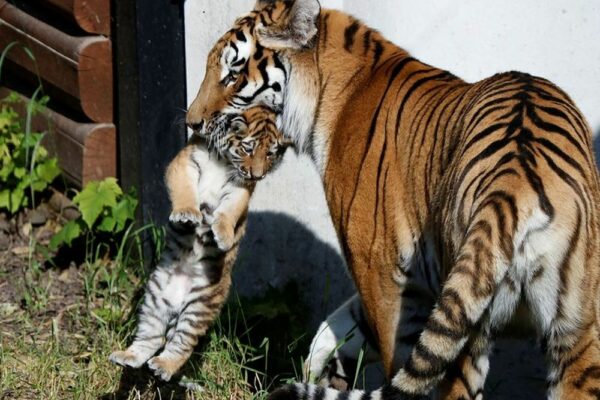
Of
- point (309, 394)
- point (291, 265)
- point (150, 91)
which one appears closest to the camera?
point (309, 394)

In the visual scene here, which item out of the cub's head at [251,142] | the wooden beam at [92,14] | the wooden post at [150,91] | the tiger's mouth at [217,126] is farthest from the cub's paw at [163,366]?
the wooden beam at [92,14]

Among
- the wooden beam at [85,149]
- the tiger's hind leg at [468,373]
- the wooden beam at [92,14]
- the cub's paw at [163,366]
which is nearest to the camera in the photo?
the tiger's hind leg at [468,373]

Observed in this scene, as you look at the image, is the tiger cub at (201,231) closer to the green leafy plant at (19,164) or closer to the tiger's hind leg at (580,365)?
the tiger's hind leg at (580,365)

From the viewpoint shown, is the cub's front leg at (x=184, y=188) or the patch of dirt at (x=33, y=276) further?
the patch of dirt at (x=33, y=276)

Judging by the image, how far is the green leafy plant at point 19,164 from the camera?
6.14 metres

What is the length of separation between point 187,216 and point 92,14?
1965 millimetres

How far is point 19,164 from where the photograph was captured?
20.3ft

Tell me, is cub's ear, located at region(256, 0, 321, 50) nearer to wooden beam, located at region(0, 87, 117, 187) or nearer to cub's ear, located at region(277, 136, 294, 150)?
cub's ear, located at region(277, 136, 294, 150)

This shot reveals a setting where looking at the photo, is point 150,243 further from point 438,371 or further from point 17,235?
point 438,371

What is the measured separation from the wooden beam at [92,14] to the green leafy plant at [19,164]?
54cm

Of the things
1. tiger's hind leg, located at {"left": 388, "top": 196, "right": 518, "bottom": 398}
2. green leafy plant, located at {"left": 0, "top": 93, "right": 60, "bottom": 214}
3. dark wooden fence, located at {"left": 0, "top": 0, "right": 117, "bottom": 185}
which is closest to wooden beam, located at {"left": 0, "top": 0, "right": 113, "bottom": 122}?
dark wooden fence, located at {"left": 0, "top": 0, "right": 117, "bottom": 185}

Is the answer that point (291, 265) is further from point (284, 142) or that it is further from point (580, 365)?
point (580, 365)

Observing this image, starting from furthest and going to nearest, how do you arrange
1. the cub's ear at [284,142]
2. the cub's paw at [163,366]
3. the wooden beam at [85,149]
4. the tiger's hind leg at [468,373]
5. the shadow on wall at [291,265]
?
the wooden beam at [85,149], the shadow on wall at [291,265], the cub's ear at [284,142], the cub's paw at [163,366], the tiger's hind leg at [468,373]

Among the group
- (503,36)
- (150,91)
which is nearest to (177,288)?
(150,91)
